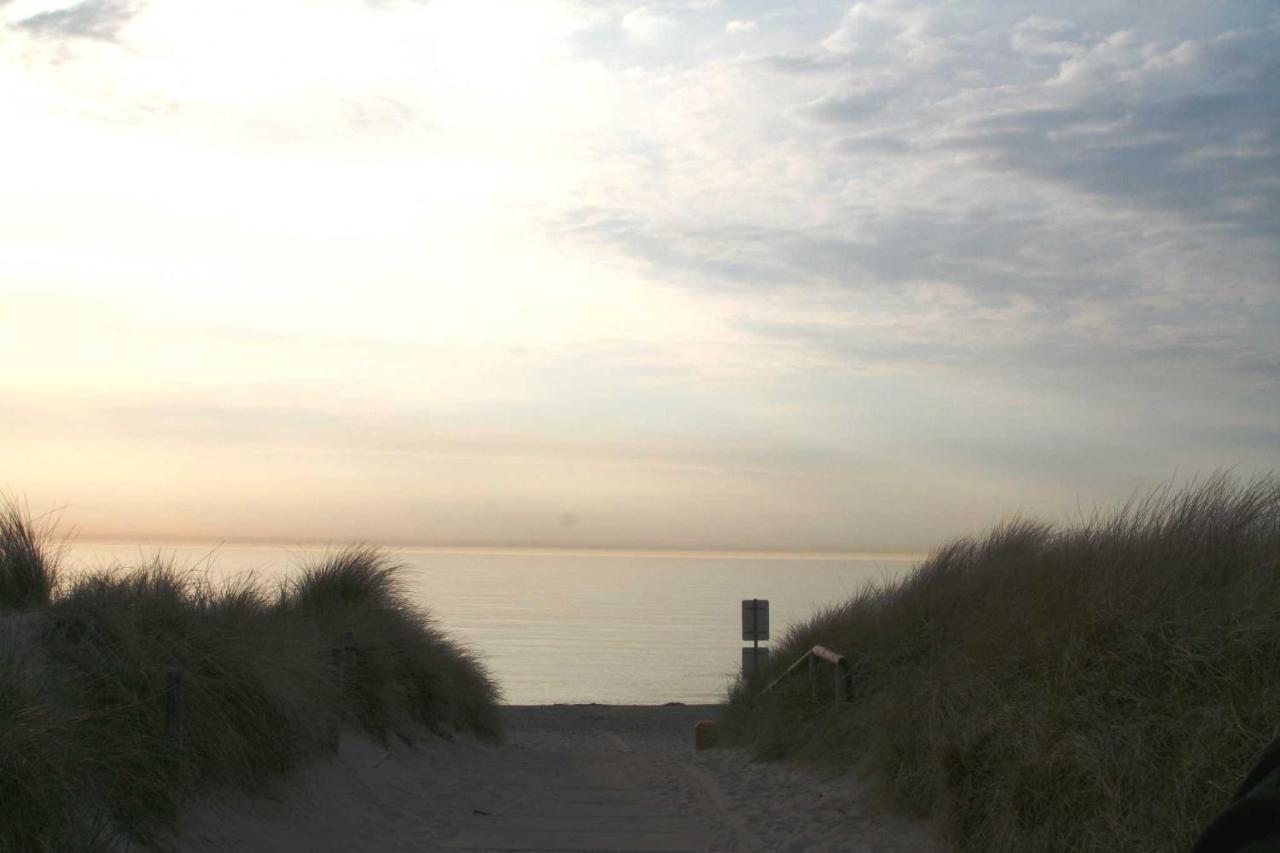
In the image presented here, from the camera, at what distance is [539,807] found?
9828 mm

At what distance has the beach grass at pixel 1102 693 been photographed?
5742 mm

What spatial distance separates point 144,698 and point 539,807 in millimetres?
4257

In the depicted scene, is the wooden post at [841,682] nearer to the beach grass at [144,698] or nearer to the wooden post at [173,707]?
the beach grass at [144,698]

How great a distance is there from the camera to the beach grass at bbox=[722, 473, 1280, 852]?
5742mm

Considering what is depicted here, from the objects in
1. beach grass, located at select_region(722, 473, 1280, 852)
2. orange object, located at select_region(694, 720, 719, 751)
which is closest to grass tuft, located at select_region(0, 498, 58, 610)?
beach grass, located at select_region(722, 473, 1280, 852)

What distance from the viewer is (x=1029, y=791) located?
6676 mm

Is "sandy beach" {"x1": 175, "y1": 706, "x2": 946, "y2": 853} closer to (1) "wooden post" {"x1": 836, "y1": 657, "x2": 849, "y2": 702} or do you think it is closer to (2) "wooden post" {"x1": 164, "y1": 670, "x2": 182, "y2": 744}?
(2) "wooden post" {"x1": 164, "y1": 670, "x2": 182, "y2": 744}

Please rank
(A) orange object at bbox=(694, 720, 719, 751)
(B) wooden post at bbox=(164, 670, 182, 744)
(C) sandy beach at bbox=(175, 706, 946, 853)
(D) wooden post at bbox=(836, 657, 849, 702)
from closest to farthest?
1. (B) wooden post at bbox=(164, 670, 182, 744)
2. (C) sandy beach at bbox=(175, 706, 946, 853)
3. (D) wooden post at bbox=(836, 657, 849, 702)
4. (A) orange object at bbox=(694, 720, 719, 751)

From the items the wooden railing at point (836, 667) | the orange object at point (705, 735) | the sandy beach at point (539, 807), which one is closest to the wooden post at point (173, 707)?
the sandy beach at point (539, 807)

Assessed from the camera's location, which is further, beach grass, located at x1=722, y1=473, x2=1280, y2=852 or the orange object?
the orange object

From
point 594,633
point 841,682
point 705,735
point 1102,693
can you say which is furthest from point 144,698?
point 594,633

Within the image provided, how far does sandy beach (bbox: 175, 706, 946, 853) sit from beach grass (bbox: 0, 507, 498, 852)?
319 millimetres

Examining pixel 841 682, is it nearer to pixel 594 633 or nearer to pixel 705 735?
pixel 705 735

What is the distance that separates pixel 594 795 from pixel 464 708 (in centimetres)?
480
